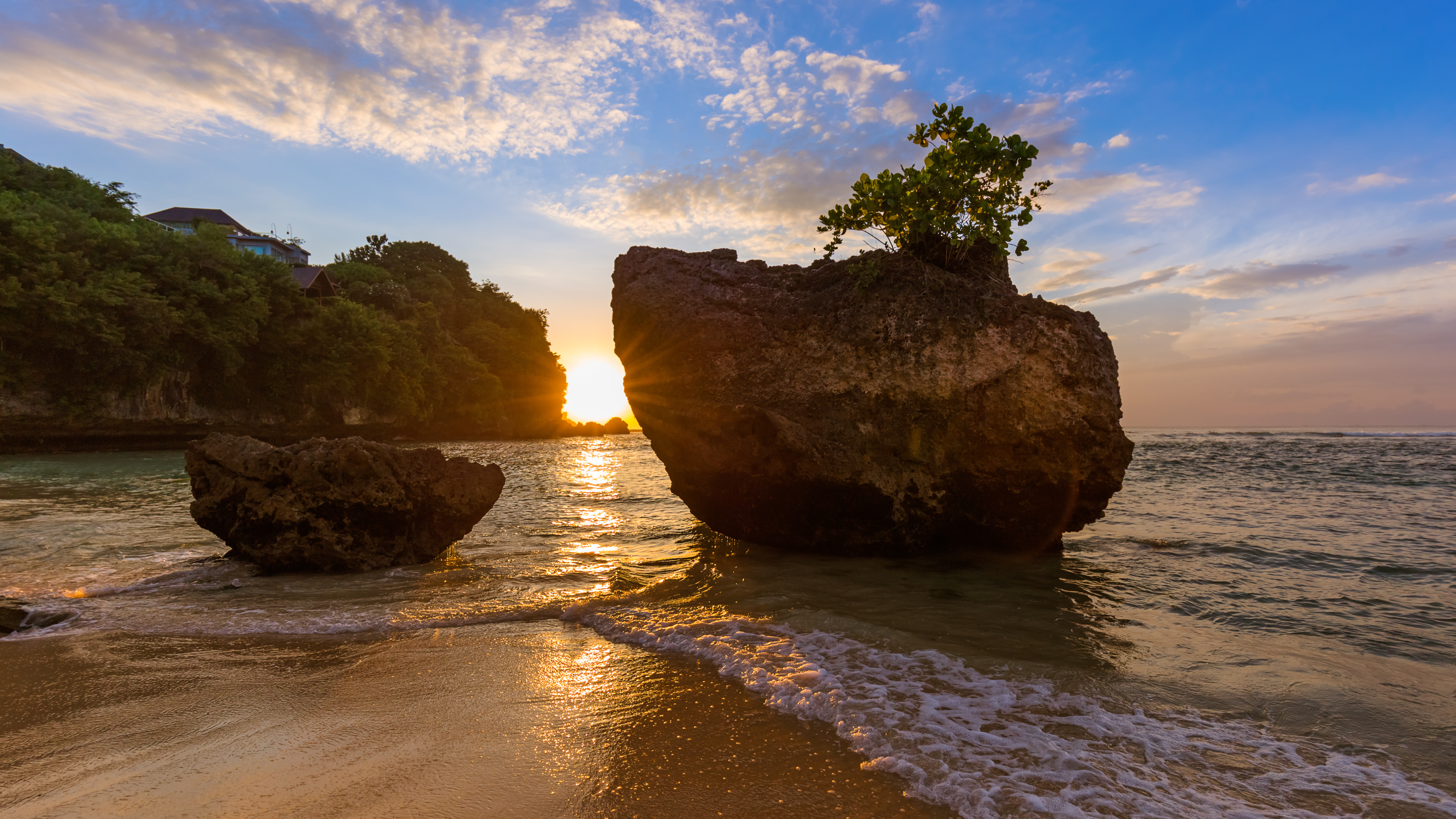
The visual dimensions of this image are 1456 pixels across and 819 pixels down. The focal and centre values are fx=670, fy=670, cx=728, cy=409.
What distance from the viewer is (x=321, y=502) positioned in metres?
6.62

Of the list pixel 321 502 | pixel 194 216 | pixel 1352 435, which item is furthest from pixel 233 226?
pixel 1352 435

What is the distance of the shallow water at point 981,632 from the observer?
8.98 ft

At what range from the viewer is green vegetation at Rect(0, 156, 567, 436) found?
25078 millimetres

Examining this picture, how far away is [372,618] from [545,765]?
2.87 m

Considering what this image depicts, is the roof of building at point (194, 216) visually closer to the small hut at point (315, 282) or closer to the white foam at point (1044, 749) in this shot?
the small hut at point (315, 282)

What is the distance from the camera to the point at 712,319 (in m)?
7.53

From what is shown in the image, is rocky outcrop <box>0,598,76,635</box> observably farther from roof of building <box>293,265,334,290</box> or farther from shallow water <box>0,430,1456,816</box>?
roof of building <box>293,265,334,290</box>

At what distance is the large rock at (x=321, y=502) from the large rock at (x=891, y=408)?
2.68 meters

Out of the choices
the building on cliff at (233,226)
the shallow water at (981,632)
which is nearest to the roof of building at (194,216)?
the building on cliff at (233,226)

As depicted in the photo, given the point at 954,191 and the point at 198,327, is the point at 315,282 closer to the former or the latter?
the point at 198,327

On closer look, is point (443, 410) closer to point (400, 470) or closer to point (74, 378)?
point (74, 378)

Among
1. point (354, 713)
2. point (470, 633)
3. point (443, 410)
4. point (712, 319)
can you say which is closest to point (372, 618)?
point (470, 633)

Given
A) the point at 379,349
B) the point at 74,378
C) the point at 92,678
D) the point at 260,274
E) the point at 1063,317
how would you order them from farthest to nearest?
the point at 379,349 < the point at 260,274 < the point at 74,378 < the point at 1063,317 < the point at 92,678

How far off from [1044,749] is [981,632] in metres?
1.74
